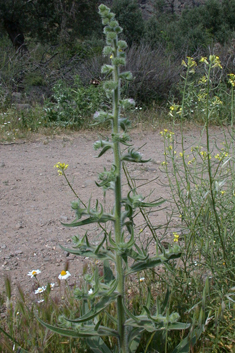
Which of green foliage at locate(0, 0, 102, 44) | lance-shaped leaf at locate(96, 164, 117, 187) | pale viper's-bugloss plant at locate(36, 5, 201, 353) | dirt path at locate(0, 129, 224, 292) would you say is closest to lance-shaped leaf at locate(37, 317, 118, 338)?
pale viper's-bugloss plant at locate(36, 5, 201, 353)

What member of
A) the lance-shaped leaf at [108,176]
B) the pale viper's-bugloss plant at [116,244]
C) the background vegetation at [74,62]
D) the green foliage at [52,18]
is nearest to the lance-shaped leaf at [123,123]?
the pale viper's-bugloss plant at [116,244]

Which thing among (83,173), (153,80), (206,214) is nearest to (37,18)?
(153,80)

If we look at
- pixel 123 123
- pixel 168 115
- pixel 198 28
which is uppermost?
pixel 123 123

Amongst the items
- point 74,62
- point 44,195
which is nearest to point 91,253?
point 44,195

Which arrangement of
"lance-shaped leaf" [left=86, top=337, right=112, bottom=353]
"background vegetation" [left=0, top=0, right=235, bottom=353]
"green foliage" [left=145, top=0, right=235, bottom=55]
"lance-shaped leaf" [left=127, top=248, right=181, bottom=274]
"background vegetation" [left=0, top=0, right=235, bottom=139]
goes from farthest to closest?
"green foliage" [left=145, top=0, right=235, bottom=55] < "background vegetation" [left=0, top=0, right=235, bottom=139] < "background vegetation" [left=0, top=0, right=235, bottom=353] < "lance-shaped leaf" [left=86, top=337, right=112, bottom=353] < "lance-shaped leaf" [left=127, top=248, right=181, bottom=274]

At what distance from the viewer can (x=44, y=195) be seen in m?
3.76

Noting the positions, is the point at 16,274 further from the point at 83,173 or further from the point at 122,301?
the point at 83,173

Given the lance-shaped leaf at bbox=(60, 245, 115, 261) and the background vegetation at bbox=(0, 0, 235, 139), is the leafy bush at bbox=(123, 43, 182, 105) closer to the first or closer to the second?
the background vegetation at bbox=(0, 0, 235, 139)

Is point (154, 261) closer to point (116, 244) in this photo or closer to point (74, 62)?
point (116, 244)

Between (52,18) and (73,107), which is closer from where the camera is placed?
(73,107)

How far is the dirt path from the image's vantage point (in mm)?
2645

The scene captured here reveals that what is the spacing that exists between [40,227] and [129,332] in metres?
1.85

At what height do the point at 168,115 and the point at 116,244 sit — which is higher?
the point at 116,244

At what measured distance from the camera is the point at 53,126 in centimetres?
623
